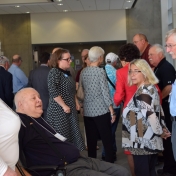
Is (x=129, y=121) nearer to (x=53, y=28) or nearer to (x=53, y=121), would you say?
(x=53, y=121)

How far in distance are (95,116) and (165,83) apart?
94 cm

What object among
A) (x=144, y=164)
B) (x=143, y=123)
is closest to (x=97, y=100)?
A: (x=143, y=123)

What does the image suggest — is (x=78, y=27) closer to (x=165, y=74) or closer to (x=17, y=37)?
(x=17, y=37)

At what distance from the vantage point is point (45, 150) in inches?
108

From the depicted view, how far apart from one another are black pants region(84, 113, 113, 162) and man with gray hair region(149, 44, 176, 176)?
0.69m

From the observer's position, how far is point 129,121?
3.41 m

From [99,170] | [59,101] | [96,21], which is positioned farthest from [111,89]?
[96,21]

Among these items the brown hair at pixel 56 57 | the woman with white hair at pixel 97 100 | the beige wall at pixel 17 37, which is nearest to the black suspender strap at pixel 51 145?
the brown hair at pixel 56 57

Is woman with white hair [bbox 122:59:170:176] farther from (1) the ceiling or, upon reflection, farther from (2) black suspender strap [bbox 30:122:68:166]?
(1) the ceiling

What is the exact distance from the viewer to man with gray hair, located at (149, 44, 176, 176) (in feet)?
13.3

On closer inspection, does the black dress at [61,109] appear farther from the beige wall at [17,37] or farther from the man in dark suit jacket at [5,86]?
the beige wall at [17,37]

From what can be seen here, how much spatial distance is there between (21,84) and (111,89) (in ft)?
7.69

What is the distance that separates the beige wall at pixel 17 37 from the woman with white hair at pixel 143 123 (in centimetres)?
904

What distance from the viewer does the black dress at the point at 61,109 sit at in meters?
3.92
